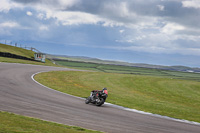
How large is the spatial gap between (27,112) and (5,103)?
2.29m

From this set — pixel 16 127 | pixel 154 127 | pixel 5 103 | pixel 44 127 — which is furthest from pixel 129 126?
pixel 5 103

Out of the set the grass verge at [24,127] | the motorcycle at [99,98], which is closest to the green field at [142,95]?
the motorcycle at [99,98]

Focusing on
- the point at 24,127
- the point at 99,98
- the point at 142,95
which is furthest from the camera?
the point at 142,95

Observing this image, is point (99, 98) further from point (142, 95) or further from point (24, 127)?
point (142, 95)

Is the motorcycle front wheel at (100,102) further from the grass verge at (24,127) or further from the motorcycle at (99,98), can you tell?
the grass verge at (24,127)

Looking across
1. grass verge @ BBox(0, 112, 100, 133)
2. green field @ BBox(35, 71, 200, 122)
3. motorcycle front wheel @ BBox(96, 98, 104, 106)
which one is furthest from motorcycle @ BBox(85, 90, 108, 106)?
grass verge @ BBox(0, 112, 100, 133)

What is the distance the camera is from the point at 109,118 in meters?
13.7

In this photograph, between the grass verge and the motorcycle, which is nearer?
the grass verge

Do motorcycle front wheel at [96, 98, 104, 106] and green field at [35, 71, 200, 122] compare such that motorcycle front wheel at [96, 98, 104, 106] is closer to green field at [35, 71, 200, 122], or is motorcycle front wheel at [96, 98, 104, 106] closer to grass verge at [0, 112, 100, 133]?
green field at [35, 71, 200, 122]

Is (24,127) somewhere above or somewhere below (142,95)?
above

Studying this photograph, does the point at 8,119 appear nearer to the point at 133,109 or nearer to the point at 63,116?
the point at 63,116

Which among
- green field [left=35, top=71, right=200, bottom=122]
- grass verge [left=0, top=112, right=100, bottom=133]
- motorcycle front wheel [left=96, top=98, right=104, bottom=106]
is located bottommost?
green field [left=35, top=71, right=200, bottom=122]

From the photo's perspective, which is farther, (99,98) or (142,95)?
(142,95)

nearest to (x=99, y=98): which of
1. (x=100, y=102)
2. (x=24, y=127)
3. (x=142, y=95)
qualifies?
(x=100, y=102)
